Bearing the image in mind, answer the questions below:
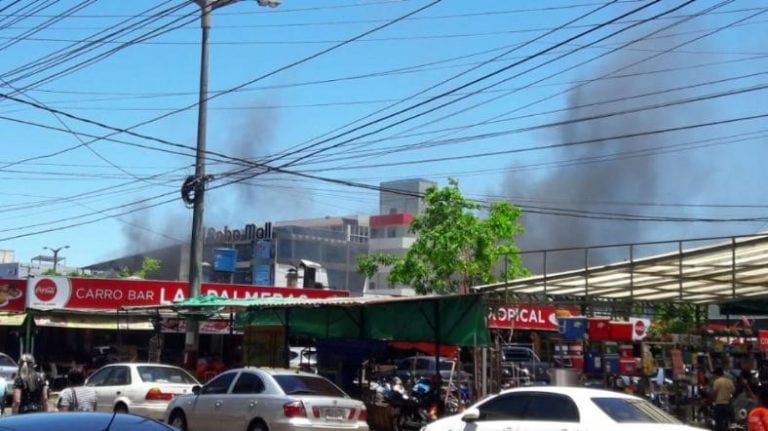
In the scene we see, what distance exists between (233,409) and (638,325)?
1235cm

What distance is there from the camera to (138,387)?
22156 millimetres

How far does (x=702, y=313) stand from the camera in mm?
24672

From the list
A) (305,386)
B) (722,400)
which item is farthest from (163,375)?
(722,400)

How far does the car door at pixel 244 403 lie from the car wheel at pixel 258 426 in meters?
0.09

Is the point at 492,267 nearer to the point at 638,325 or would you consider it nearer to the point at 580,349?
the point at 638,325

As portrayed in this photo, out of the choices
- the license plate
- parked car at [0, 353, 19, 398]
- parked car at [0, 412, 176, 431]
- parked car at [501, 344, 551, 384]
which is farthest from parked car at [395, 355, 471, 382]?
parked car at [0, 412, 176, 431]

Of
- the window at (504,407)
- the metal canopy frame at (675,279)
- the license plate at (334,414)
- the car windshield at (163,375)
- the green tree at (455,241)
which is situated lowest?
the license plate at (334,414)

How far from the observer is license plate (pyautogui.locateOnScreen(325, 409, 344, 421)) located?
17745 mm

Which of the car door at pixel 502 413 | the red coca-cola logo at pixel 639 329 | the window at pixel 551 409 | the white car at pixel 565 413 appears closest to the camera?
the white car at pixel 565 413

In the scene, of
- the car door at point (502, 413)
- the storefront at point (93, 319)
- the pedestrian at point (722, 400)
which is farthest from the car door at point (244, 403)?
the storefront at point (93, 319)

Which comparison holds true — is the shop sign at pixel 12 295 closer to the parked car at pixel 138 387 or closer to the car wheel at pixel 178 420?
the parked car at pixel 138 387

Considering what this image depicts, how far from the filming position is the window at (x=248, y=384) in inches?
718

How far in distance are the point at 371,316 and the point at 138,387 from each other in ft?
16.9

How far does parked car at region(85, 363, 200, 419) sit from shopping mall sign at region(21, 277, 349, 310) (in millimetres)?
12826
